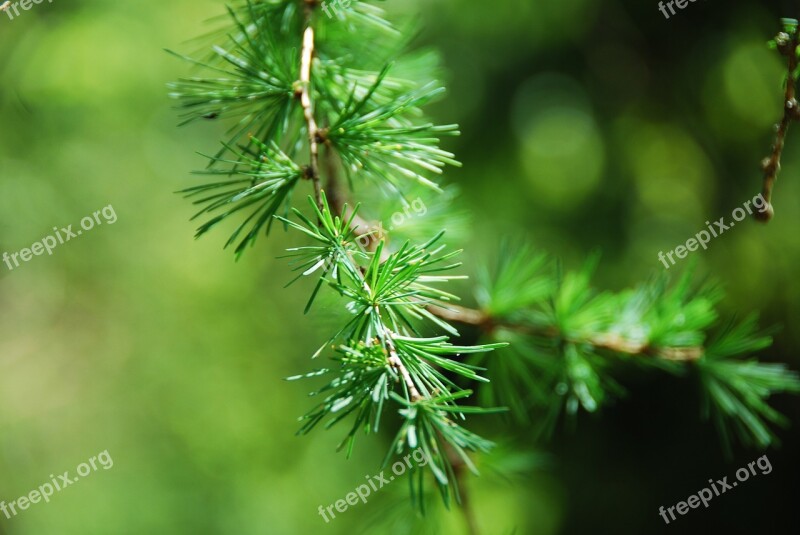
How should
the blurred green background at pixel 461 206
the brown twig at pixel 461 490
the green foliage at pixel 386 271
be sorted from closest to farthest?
the green foliage at pixel 386 271, the brown twig at pixel 461 490, the blurred green background at pixel 461 206

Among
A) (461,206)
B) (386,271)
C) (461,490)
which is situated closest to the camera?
(386,271)

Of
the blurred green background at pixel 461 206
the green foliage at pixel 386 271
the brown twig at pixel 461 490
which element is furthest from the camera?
the blurred green background at pixel 461 206

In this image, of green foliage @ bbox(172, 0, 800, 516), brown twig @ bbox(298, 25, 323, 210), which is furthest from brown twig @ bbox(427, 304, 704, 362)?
brown twig @ bbox(298, 25, 323, 210)

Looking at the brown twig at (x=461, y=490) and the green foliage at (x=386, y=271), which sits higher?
the green foliage at (x=386, y=271)

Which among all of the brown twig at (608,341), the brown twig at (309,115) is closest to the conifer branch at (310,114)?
the brown twig at (309,115)

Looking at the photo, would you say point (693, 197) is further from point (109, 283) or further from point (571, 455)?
point (109, 283)

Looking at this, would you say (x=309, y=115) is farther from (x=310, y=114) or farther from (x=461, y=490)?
(x=461, y=490)

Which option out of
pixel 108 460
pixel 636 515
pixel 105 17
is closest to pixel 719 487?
pixel 636 515

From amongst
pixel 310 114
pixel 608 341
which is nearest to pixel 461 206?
pixel 608 341

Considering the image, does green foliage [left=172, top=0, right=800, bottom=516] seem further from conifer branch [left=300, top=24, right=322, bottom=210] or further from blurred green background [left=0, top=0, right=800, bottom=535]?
blurred green background [left=0, top=0, right=800, bottom=535]

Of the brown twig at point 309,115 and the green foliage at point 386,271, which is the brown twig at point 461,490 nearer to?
the green foliage at point 386,271
